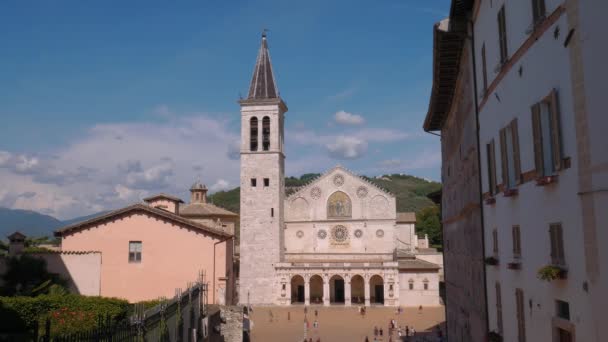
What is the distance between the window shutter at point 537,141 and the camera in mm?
7488

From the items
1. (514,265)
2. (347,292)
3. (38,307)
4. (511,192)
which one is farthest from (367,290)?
(511,192)

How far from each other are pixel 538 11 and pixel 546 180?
2.47 metres

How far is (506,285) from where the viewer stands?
10.1 m

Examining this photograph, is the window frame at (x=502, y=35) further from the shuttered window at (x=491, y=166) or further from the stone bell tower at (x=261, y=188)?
the stone bell tower at (x=261, y=188)

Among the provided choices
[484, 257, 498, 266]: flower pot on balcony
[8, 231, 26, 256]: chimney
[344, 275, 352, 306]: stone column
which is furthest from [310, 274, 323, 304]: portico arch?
[484, 257, 498, 266]: flower pot on balcony

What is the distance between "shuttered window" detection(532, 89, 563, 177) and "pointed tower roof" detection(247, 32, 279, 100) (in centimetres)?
5023

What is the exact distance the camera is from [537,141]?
761cm

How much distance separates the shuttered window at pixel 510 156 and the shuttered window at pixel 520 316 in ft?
6.07

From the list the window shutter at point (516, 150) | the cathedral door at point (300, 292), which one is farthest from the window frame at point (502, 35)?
the cathedral door at point (300, 292)

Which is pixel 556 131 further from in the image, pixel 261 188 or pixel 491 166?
pixel 261 188

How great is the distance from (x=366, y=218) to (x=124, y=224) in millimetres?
36298

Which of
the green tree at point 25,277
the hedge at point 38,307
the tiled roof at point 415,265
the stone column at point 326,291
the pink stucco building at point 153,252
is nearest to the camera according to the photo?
the hedge at point 38,307

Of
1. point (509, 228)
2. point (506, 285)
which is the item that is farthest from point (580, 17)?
point (506, 285)

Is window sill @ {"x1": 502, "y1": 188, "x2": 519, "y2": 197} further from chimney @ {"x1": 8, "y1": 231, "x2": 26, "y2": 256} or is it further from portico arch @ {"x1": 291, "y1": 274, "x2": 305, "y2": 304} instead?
portico arch @ {"x1": 291, "y1": 274, "x2": 305, "y2": 304}
